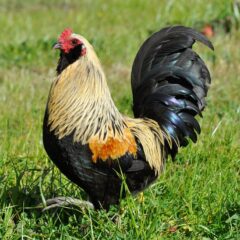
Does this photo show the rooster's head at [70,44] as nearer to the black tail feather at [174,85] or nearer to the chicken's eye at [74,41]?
the chicken's eye at [74,41]

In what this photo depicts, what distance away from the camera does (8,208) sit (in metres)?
4.15

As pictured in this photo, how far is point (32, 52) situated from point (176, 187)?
13.5 feet

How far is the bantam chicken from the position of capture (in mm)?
3977

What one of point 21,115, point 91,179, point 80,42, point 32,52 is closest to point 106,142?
point 91,179

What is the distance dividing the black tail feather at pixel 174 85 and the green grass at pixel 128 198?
344 mm

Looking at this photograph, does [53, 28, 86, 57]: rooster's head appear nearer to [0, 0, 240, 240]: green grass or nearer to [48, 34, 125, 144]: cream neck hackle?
[48, 34, 125, 144]: cream neck hackle

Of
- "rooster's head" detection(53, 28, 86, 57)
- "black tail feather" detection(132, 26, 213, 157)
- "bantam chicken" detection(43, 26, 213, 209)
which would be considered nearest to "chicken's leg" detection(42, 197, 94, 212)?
"bantam chicken" detection(43, 26, 213, 209)

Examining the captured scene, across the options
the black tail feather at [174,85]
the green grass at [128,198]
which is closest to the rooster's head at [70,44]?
the black tail feather at [174,85]

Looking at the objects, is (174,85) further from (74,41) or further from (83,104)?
(74,41)

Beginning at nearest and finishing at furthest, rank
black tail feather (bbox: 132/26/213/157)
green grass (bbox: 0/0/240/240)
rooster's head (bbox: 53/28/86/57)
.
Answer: rooster's head (bbox: 53/28/86/57)
green grass (bbox: 0/0/240/240)
black tail feather (bbox: 132/26/213/157)

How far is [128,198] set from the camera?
4.04 metres

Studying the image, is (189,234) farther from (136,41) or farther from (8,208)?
(136,41)

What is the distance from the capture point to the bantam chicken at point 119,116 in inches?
157

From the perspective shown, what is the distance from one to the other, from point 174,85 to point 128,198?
0.89m
